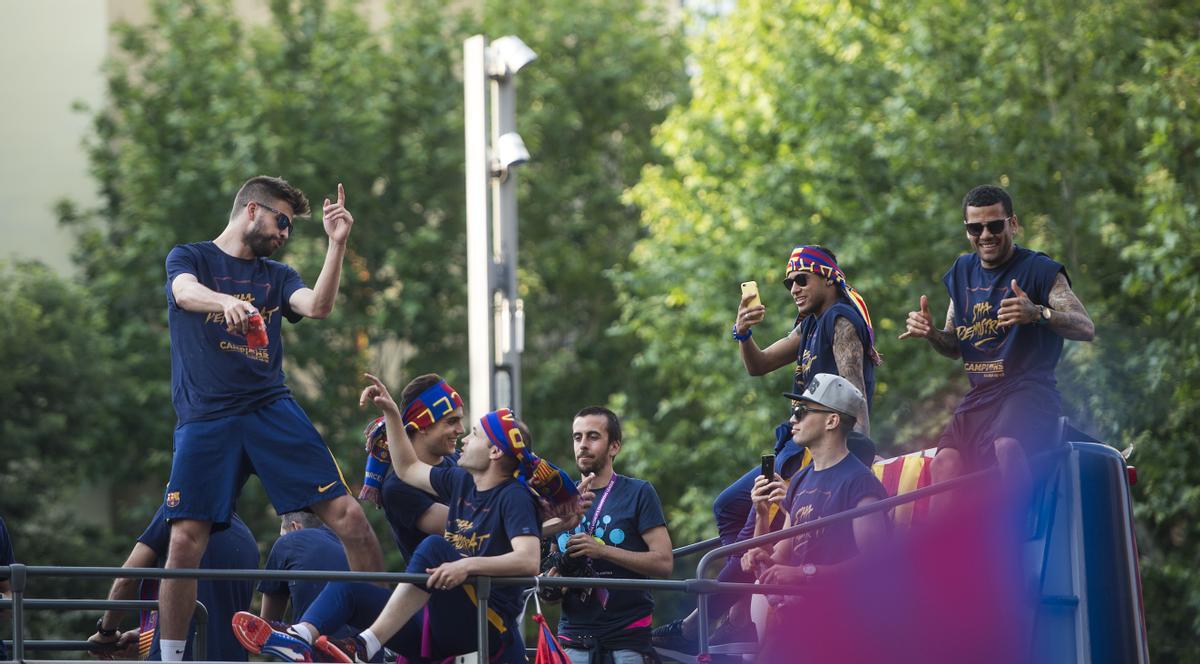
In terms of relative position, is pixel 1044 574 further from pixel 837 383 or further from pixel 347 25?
pixel 347 25

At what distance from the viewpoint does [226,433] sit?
25.4 feet

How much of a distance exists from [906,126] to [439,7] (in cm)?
1196

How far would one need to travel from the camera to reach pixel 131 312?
2814cm

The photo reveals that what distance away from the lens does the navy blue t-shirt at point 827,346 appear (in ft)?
27.7

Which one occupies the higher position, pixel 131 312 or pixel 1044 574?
pixel 131 312

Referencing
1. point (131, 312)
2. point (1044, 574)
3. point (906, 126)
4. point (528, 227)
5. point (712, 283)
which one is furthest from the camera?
point (528, 227)

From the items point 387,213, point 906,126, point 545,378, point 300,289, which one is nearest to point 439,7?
point 387,213

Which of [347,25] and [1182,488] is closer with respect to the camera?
[1182,488]

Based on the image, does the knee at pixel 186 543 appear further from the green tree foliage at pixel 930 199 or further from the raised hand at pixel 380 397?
the green tree foliage at pixel 930 199

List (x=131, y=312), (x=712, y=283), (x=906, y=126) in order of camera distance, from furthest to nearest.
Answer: (x=131, y=312)
(x=712, y=283)
(x=906, y=126)

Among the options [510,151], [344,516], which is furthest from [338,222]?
[510,151]

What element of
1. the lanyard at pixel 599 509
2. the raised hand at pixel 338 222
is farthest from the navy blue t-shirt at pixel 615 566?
the raised hand at pixel 338 222

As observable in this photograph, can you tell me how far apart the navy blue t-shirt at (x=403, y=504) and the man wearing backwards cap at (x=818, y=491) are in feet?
5.24

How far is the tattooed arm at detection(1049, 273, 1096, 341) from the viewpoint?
7539 mm
